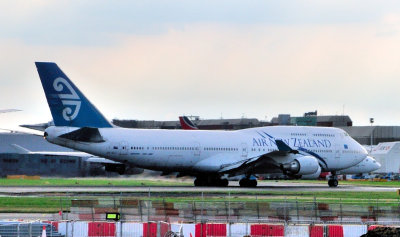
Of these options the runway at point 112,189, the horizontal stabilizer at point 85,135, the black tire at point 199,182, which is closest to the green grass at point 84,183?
the black tire at point 199,182

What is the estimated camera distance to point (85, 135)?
64.1 metres

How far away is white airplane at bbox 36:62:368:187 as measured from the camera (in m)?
64.5

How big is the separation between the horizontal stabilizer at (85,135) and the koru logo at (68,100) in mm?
1337

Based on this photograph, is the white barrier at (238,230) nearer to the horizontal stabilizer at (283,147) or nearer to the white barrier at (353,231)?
the white barrier at (353,231)

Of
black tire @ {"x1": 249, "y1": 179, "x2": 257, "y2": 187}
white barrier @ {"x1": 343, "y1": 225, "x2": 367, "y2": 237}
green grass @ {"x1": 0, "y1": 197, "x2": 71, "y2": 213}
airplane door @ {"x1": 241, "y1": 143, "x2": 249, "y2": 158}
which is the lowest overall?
white barrier @ {"x1": 343, "y1": 225, "x2": 367, "y2": 237}

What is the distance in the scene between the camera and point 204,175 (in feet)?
233

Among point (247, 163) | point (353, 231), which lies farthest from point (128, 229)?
point (247, 163)

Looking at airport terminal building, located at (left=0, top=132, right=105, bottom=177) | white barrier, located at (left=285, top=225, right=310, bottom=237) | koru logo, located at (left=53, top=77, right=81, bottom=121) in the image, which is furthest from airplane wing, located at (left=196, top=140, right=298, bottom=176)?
white barrier, located at (left=285, top=225, right=310, bottom=237)

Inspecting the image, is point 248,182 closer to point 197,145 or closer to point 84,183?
point 197,145

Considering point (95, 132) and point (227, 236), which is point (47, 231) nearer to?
point (227, 236)

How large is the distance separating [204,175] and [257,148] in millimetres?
4781

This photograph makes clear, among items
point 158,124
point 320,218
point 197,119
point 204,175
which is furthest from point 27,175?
point 197,119

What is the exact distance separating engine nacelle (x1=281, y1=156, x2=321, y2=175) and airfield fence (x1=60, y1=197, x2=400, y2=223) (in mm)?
29232

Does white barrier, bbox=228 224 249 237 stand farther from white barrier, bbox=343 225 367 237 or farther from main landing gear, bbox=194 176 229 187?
main landing gear, bbox=194 176 229 187
